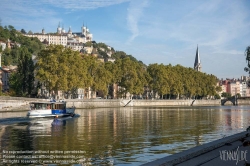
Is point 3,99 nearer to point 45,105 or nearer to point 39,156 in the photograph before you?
point 45,105

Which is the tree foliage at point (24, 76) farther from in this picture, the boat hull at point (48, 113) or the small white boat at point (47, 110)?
the small white boat at point (47, 110)

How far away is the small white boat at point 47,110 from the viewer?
54375 mm

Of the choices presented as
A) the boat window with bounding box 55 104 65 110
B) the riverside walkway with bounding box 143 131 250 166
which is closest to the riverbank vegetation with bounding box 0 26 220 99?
the boat window with bounding box 55 104 65 110

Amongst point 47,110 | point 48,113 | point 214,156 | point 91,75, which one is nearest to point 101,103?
point 91,75

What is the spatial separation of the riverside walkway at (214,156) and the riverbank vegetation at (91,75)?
74.5 m

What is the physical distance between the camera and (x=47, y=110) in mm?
56312

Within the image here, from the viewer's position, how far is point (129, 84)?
Answer: 124 metres

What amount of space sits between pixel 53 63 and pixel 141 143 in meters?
68.3

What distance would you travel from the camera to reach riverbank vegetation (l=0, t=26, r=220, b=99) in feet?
302

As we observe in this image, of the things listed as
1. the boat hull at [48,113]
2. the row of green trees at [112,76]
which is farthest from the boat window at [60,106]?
the row of green trees at [112,76]

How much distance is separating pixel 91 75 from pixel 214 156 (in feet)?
326

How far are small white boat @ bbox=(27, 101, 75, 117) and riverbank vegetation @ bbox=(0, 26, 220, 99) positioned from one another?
31524 mm

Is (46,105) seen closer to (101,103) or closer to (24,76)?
(24,76)

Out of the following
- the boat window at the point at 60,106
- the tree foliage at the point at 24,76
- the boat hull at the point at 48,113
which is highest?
the tree foliage at the point at 24,76
